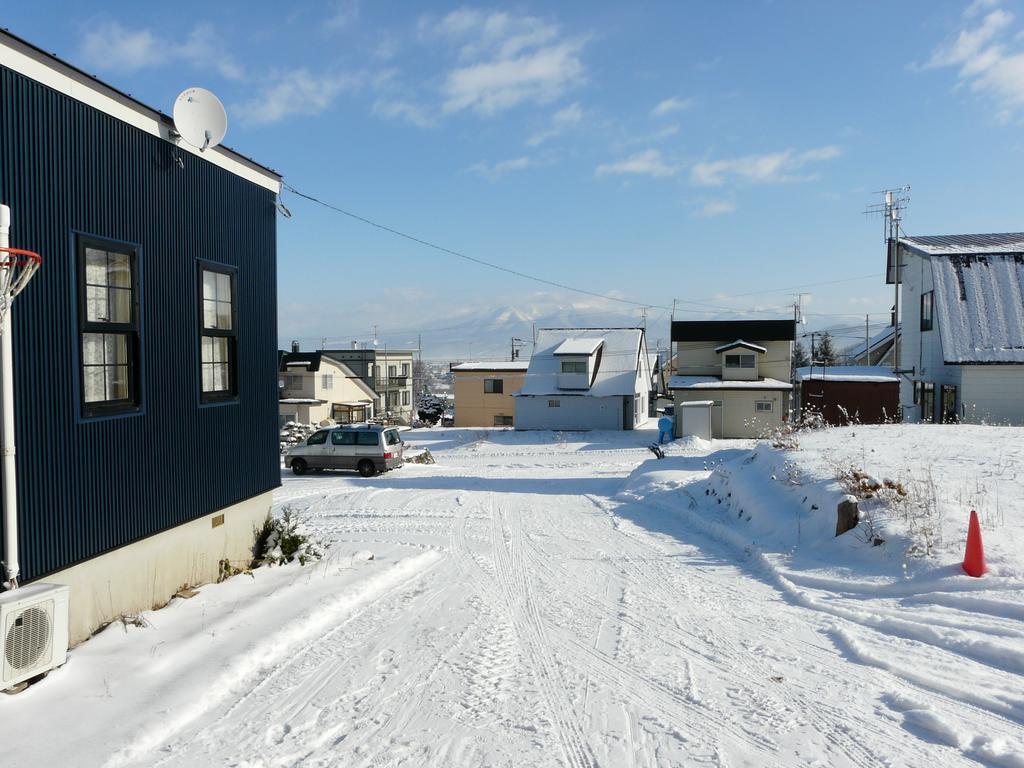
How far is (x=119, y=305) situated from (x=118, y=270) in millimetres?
330

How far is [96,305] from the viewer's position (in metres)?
6.48

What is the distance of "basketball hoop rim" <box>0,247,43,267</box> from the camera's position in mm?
5113

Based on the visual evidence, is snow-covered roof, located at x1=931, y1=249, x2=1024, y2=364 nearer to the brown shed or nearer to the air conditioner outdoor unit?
the brown shed

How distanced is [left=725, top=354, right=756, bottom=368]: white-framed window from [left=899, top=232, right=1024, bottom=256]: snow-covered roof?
40.1ft

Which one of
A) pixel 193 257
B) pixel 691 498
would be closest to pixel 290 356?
pixel 691 498

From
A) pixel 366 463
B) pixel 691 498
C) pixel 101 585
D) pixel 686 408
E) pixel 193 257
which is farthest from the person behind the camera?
pixel 686 408

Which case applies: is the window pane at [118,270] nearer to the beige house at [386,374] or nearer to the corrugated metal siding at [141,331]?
the corrugated metal siding at [141,331]

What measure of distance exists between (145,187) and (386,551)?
570cm

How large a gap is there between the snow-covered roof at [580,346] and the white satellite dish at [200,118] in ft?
107

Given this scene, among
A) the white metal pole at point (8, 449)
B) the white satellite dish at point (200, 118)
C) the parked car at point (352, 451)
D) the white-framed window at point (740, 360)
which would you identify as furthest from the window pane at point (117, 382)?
the white-framed window at point (740, 360)

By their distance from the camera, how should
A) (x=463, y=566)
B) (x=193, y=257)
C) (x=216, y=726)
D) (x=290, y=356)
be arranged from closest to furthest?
1. (x=216, y=726)
2. (x=193, y=257)
3. (x=463, y=566)
4. (x=290, y=356)

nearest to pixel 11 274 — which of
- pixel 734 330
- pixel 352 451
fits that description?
pixel 352 451

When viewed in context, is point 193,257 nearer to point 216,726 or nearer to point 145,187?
point 145,187

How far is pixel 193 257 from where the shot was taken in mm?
7945
